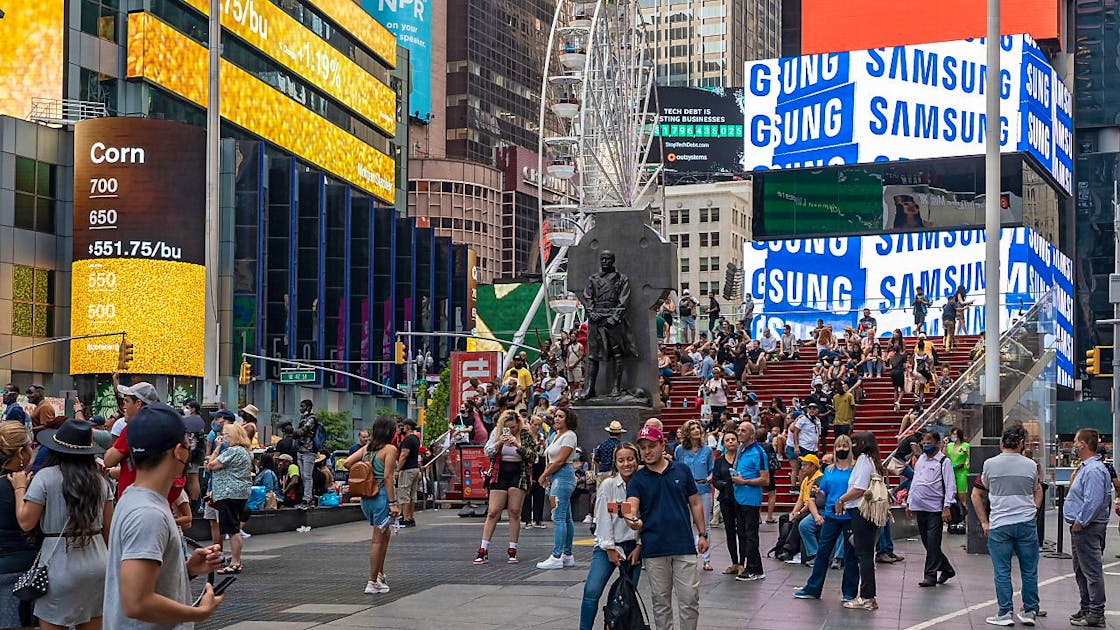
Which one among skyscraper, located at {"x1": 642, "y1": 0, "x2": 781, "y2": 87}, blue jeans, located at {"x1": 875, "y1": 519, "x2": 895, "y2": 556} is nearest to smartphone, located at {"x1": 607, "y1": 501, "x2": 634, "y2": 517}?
blue jeans, located at {"x1": 875, "y1": 519, "x2": 895, "y2": 556}

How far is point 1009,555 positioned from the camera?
13.3 meters

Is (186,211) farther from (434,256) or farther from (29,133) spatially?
(434,256)

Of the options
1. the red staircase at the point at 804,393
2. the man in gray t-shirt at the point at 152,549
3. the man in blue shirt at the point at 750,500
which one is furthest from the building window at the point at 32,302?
the man in gray t-shirt at the point at 152,549

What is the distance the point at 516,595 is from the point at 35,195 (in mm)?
49461

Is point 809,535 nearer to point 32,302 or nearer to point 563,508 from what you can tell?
point 563,508

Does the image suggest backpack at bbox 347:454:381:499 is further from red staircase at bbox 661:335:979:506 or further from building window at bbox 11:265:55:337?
building window at bbox 11:265:55:337

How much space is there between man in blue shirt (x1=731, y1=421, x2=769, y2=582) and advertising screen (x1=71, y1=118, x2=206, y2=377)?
1895 inches

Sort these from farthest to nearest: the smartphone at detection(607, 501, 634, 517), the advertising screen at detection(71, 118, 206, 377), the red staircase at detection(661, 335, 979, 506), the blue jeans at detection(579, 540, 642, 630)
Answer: the advertising screen at detection(71, 118, 206, 377)
the red staircase at detection(661, 335, 979, 506)
the blue jeans at detection(579, 540, 642, 630)
the smartphone at detection(607, 501, 634, 517)

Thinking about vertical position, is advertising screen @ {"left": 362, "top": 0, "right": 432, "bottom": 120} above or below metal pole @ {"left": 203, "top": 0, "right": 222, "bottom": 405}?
above

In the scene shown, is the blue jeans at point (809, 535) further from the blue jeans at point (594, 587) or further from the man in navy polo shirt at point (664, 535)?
the man in navy polo shirt at point (664, 535)

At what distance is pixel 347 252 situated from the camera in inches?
3174

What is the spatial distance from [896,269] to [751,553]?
48.5 metres

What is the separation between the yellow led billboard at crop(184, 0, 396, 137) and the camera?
76875mm

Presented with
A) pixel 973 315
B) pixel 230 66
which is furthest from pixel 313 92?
pixel 973 315
